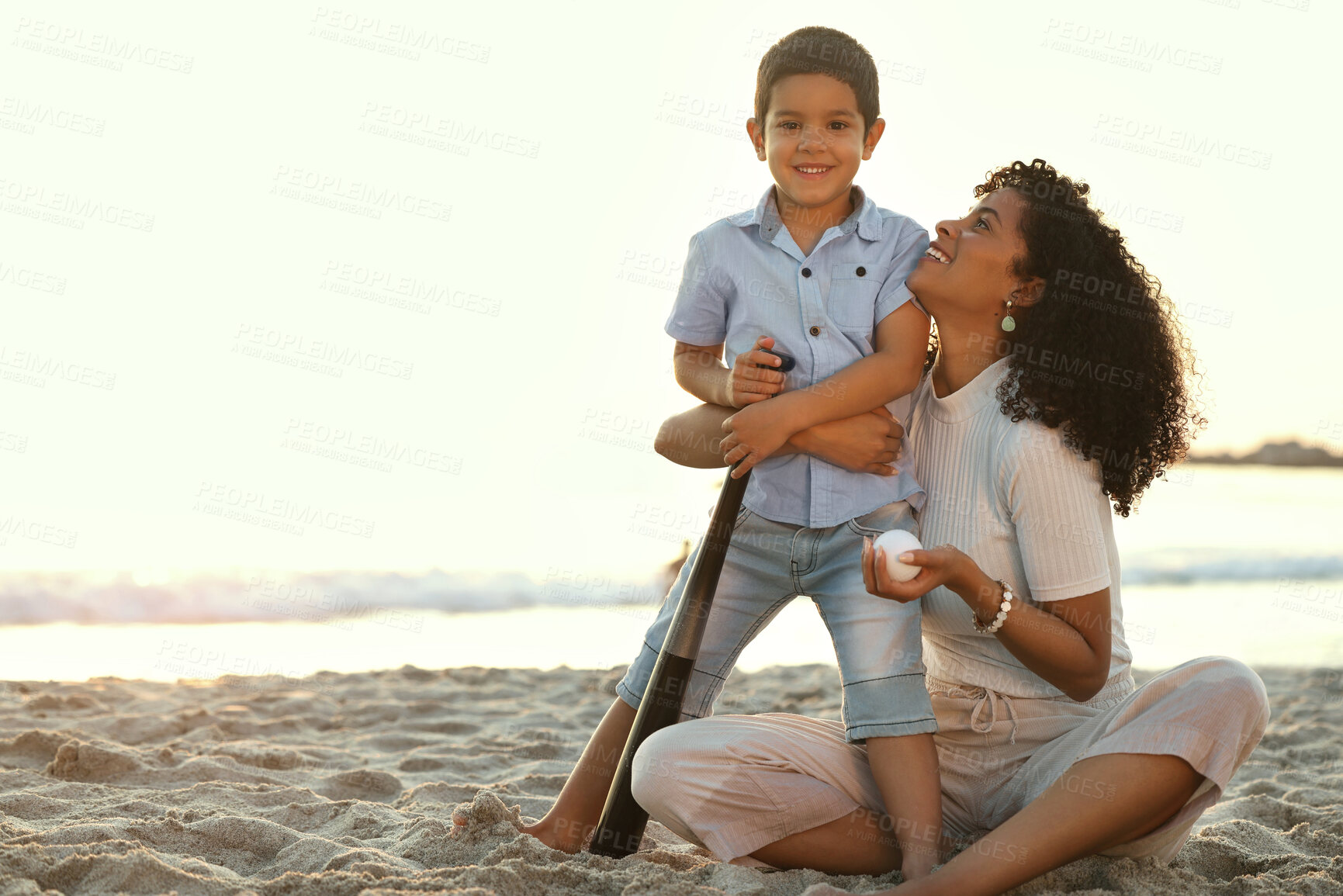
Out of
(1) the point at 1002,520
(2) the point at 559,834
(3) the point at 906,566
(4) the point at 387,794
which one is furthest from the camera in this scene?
(4) the point at 387,794

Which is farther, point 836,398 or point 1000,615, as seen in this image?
point 836,398

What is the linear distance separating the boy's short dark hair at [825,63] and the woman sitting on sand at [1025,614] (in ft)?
1.33

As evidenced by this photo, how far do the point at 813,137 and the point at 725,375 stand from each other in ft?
2.02

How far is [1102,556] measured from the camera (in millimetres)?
2158

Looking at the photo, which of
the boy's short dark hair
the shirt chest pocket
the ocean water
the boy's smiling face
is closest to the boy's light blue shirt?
the shirt chest pocket

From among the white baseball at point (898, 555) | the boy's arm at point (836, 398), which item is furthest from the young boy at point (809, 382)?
the white baseball at point (898, 555)

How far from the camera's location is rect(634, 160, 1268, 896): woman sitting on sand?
200 cm

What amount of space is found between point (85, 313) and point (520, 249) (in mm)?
4859

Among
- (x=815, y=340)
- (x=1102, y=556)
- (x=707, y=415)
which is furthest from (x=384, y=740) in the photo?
(x=1102, y=556)

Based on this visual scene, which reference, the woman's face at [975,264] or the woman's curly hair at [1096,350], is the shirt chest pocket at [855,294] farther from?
the woman's curly hair at [1096,350]

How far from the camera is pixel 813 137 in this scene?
2418mm

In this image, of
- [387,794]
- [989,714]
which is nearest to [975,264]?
[989,714]

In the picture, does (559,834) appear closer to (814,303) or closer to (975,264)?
(814,303)

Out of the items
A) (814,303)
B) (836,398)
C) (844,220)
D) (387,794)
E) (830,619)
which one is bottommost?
(387,794)
